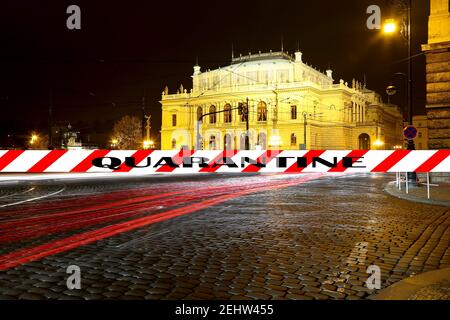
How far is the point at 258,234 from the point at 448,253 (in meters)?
2.60

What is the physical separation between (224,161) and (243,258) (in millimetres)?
4364

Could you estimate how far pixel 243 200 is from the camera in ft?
39.1

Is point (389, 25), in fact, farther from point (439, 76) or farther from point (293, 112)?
point (293, 112)

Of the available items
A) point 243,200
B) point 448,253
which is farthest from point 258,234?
point 243,200

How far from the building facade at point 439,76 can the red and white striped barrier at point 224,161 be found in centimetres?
933

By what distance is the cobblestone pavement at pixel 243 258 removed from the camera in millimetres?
4129

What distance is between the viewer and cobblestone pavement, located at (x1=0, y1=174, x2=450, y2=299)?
4.13 meters

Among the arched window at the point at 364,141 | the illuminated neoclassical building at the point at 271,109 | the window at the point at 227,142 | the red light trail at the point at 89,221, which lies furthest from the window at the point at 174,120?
the red light trail at the point at 89,221

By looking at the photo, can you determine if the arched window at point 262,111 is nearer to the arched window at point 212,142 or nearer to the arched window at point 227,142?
the arched window at point 227,142

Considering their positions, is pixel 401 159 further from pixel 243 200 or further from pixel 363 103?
pixel 363 103

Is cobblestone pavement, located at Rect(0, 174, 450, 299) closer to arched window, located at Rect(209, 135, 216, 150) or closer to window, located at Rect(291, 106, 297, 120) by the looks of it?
window, located at Rect(291, 106, 297, 120)

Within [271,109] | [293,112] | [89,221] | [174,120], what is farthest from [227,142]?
[89,221]

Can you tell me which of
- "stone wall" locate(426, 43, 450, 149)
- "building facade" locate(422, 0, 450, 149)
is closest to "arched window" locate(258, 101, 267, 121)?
"building facade" locate(422, 0, 450, 149)

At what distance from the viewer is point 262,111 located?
271 feet
